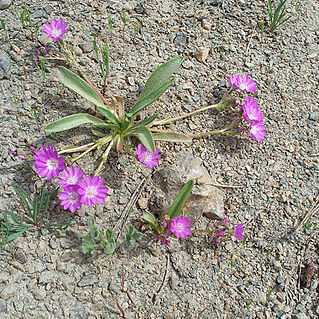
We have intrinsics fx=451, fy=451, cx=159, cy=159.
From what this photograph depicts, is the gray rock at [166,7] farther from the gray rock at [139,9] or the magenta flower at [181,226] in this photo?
the magenta flower at [181,226]

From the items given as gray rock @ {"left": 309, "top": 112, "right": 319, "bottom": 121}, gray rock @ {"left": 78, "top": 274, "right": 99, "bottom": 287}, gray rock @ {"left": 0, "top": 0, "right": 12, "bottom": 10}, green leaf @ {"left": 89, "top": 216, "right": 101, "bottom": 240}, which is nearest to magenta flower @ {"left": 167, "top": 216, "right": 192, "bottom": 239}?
green leaf @ {"left": 89, "top": 216, "right": 101, "bottom": 240}

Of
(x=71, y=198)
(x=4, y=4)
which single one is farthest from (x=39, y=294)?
(x=4, y=4)

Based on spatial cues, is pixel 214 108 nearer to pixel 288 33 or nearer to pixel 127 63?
pixel 127 63

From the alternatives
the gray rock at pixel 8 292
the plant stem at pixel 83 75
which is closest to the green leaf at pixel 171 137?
the plant stem at pixel 83 75

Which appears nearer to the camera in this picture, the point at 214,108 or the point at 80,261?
the point at 80,261

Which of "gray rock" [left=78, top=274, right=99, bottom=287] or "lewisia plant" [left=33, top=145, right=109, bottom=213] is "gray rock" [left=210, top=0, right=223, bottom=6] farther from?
"gray rock" [left=78, top=274, right=99, bottom=287]

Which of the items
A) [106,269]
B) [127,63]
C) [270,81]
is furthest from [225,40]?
[106,269]
